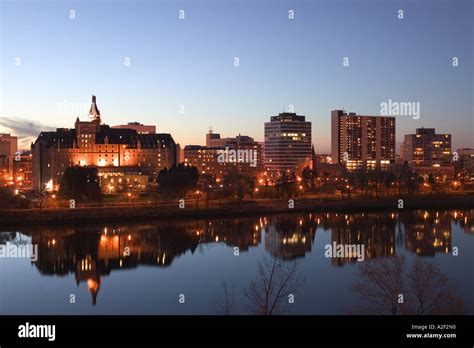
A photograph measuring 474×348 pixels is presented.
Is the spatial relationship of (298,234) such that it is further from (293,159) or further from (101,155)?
(293,159)

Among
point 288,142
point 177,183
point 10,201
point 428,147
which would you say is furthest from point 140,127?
point 428,147

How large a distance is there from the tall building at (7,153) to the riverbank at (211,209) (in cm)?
2633

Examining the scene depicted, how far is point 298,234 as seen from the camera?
1852cm

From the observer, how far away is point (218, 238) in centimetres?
1788

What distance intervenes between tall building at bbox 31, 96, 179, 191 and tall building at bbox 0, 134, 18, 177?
9328mm

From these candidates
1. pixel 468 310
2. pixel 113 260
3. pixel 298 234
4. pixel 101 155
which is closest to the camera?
pixel 468 310

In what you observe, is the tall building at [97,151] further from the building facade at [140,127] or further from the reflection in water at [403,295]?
the reflection in water at [403,295]

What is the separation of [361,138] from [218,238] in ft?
159

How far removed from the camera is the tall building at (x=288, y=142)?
188 feet

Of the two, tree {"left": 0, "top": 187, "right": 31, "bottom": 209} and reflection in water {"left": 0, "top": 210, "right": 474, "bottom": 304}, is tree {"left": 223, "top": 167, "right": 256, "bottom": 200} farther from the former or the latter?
tree {"left": 0, "top": 187, "right": 31, "bottom": 209}

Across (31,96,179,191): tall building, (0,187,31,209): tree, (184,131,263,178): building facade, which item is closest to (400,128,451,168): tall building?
(184,131,263,178): building facade

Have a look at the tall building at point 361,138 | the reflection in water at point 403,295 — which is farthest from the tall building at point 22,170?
the reflection in water at point 403,295
